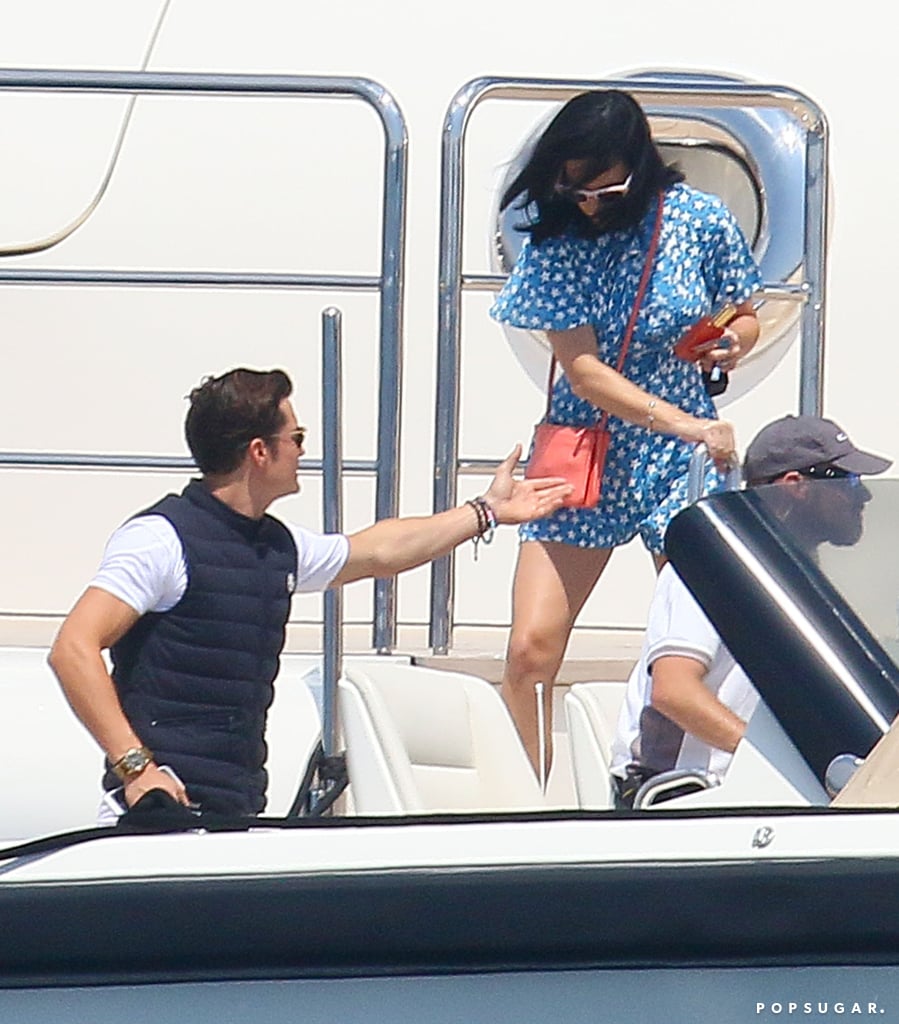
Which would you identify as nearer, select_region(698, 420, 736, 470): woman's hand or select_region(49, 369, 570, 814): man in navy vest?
select_region(49, 369, 570, 814): man in navy vest

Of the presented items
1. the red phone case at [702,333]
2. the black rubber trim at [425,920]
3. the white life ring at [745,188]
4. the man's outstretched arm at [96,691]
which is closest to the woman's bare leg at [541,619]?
the red phone case at [702,333]

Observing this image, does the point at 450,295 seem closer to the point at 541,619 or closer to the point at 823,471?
the point at 541,619

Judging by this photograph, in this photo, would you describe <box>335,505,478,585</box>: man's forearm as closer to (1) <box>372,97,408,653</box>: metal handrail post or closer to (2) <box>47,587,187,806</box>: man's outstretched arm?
(1) <box>372,97,408,653</box>: metal handrail post

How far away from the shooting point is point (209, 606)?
242 centimetres

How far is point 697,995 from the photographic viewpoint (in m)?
1.38

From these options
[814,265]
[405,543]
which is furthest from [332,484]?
[814,265]

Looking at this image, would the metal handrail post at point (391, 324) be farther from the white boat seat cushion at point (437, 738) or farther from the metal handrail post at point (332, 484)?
the white boat seat cushion at point (437, 738)

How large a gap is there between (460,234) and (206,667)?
868mm

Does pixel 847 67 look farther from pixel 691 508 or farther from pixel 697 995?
pixel 697 995

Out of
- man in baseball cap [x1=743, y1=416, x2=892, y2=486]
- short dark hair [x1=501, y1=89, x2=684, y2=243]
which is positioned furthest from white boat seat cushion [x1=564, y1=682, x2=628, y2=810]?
short dark hair [x1=501, y1=89, x2=684, y2=243]

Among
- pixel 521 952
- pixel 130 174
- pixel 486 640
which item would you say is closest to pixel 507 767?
pixel 521 952

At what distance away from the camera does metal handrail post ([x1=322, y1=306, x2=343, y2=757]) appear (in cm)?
265

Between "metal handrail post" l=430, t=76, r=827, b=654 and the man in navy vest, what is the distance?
1.25 ft

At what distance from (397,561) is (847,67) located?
1.60 m
